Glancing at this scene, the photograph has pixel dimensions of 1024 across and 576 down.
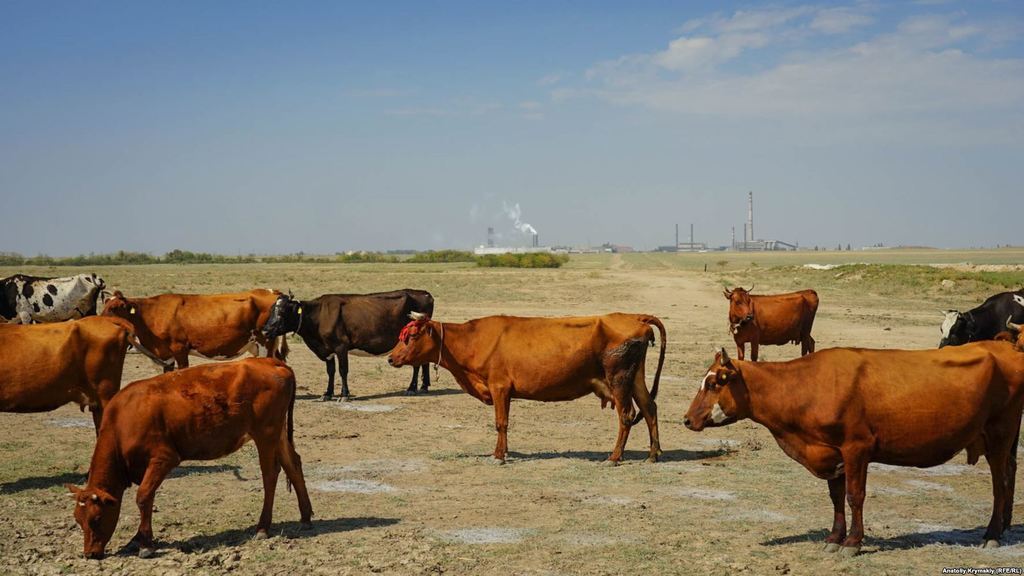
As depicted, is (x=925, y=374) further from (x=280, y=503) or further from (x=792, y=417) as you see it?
(x=280, y=503)

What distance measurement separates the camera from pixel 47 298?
2166cm

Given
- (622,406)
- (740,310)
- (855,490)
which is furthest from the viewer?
(740,310)

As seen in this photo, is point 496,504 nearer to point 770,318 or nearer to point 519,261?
point 770,318

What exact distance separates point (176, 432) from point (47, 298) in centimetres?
1545

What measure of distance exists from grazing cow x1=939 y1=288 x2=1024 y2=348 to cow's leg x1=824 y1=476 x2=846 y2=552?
11555 mm

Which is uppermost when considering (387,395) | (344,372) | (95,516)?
(95,516)

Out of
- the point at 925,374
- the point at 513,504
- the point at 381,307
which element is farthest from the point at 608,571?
the point at 381,307

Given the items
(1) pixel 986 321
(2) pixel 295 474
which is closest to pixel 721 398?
(2) pixel 295 474

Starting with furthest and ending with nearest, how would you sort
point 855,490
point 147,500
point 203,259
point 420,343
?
point 203,259, point 420,343, point 147,500, point 855,490

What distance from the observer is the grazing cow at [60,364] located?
10.4m

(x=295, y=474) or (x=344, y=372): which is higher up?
(x=295, y=474)

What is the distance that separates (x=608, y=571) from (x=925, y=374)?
124 inches

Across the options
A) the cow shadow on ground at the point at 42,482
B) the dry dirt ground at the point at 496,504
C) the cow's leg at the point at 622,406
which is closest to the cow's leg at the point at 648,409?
the cow's leg at the point at 622,406

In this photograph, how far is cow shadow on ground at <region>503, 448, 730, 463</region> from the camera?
12.2m
